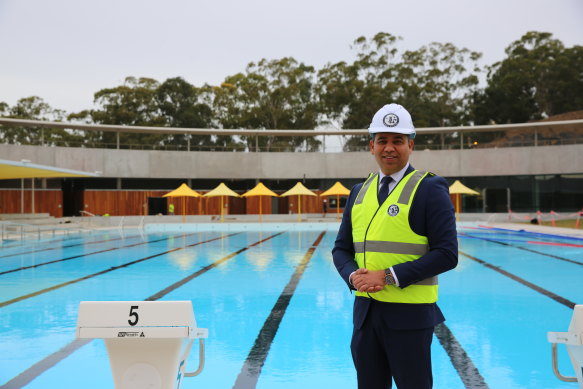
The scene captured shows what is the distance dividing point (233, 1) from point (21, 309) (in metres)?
25.5

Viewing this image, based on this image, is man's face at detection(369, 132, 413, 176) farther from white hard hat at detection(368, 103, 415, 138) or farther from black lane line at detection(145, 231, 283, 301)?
black lane line at detection(145, 231, 283, 301)

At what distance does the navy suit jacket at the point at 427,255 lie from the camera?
2.02m

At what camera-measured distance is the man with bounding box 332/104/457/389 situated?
2.02 m

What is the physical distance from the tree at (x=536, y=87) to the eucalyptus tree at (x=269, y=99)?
1725cm

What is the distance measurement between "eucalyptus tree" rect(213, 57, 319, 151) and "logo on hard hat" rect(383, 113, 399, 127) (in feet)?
155

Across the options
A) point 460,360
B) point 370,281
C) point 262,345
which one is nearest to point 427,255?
point 370,281

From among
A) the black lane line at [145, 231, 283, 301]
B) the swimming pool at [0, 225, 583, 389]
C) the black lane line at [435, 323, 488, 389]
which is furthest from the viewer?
the black lane line at [145, 231, 283, 301]

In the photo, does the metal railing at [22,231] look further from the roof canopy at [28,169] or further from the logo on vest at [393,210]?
the logo on vest at [393,210]

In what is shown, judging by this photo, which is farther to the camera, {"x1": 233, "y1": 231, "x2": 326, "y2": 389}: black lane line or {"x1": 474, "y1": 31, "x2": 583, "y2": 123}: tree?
{"x1": 474, "y1": 31, "x2": 583, "y2": 123}: tree

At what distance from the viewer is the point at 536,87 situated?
166 feet

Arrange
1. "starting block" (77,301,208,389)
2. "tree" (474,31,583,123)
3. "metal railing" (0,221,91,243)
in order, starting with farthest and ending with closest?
"tree" (474,31,583,123) < "metal railing" (0,221,91,243) < "starting block" (77,301,208,389)

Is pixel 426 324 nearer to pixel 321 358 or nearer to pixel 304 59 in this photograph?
pixel 321 358

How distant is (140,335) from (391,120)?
1.43 metres

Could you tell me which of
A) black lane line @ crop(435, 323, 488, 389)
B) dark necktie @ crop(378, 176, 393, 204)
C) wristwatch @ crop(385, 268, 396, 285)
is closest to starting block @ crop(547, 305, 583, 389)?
wristwatch @ crop(385, 268, 396, 285)
